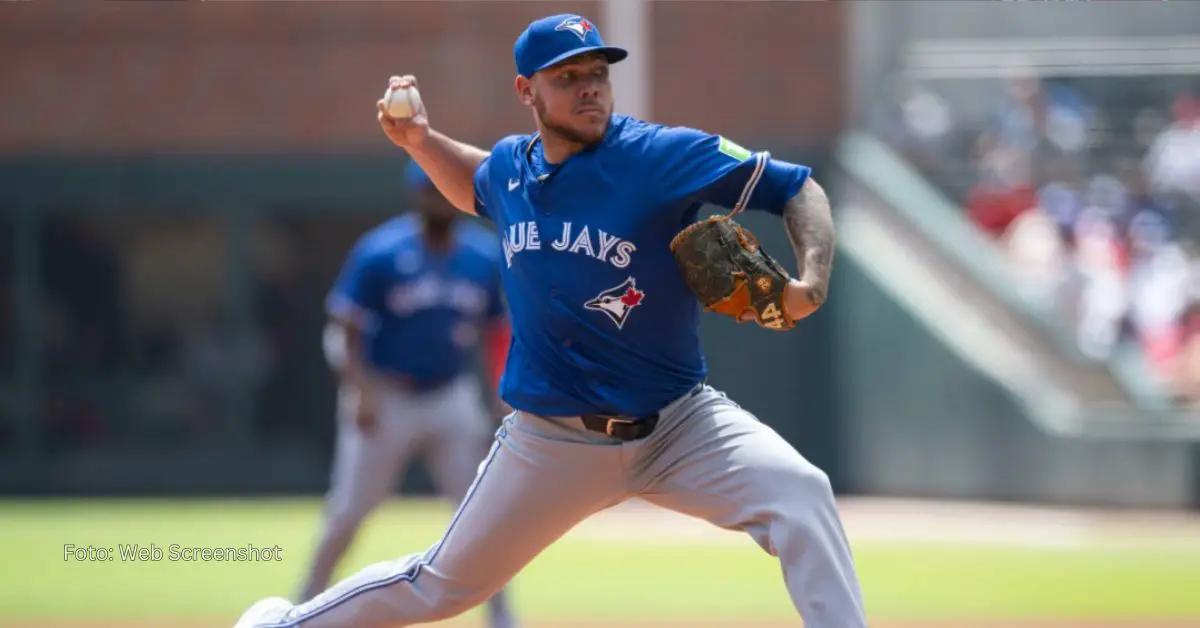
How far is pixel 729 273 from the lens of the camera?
15.3ft

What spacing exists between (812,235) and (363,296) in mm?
3805

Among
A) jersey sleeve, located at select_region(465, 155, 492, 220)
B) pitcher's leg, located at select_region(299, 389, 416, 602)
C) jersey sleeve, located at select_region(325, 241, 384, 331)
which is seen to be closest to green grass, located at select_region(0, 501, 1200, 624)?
pitcher's leg, located at select_region(299, 389, 416, 602)

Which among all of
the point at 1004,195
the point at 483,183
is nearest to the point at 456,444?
the point at 483,183

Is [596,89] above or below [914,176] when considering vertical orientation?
above

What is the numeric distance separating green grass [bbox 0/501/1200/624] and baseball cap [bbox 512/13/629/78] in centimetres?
378

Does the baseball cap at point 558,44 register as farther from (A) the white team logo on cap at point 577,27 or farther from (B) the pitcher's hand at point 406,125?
(B) the pitcher's hand at point 406,125

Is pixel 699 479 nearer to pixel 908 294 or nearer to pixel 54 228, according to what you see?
pixel 908 294

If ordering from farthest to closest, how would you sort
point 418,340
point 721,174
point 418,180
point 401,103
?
point 418,340 → point 418,180 → point 401,103 → point 721,174

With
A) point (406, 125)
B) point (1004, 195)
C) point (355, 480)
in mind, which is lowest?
point (355, 480)

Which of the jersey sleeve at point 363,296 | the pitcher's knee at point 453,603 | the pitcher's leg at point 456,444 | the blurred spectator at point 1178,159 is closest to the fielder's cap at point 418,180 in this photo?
the jersey sleeve at point 363,296

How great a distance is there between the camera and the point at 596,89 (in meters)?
4.97

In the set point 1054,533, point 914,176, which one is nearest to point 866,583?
point 1054,533

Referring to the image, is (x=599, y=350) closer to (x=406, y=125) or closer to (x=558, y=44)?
(x=558, y=44)

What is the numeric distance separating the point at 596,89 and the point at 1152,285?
35.5 ft
